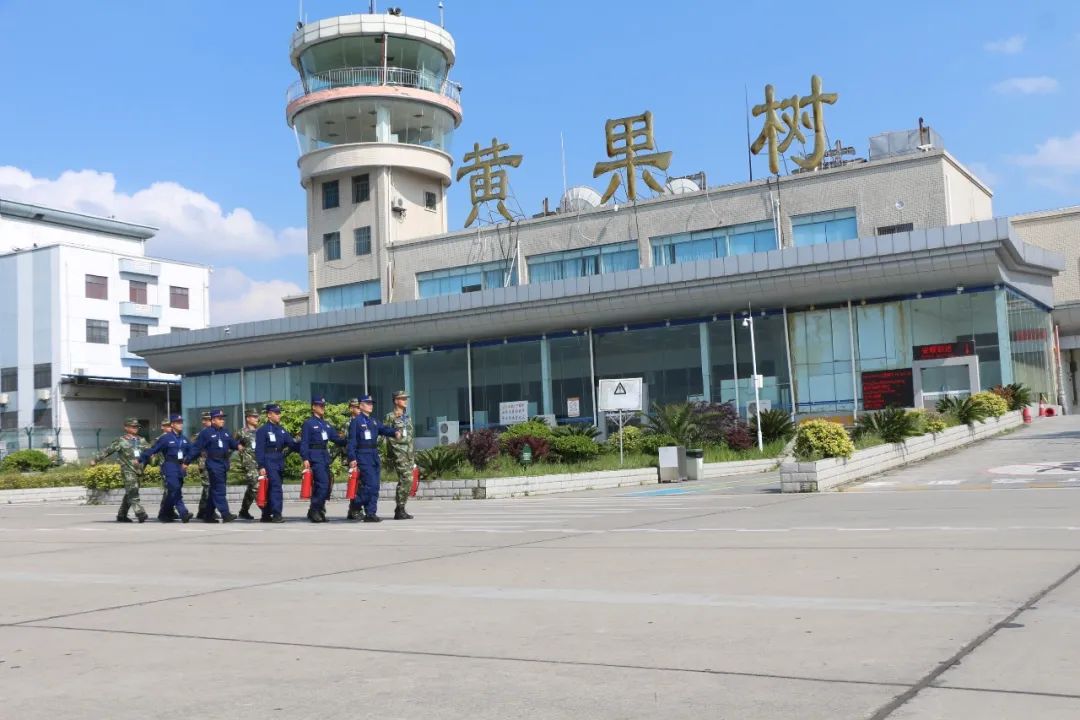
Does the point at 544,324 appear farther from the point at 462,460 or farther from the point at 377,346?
the point at 462,460

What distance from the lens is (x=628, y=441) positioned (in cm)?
3259

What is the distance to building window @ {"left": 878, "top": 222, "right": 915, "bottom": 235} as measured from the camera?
143 feet

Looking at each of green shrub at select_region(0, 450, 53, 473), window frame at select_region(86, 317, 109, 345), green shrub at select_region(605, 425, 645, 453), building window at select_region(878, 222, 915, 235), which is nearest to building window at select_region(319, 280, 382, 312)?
green shrub at select_region(0, 450, 53, 473)

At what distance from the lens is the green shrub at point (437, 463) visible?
25594 mm

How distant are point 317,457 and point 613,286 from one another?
2950cm

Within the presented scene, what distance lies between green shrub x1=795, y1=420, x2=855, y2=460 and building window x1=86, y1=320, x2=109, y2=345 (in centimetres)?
5864

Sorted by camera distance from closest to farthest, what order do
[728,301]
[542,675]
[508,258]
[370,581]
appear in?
[542,675], [370,581], [728,301], [508,258]

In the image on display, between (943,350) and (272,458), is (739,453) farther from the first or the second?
(272,458)

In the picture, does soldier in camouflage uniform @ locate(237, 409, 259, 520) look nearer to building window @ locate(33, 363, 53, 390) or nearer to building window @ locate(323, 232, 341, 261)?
building window @ locate(323, 232, 341, 261)

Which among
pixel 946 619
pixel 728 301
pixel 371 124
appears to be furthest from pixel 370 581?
pixel 371 124

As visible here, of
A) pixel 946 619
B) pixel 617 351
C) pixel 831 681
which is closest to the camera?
pixel 831 681

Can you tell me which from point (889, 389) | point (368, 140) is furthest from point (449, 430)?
point (889, 389)

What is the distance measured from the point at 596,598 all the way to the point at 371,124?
5409 centimetres

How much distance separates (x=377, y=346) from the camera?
180 feet
